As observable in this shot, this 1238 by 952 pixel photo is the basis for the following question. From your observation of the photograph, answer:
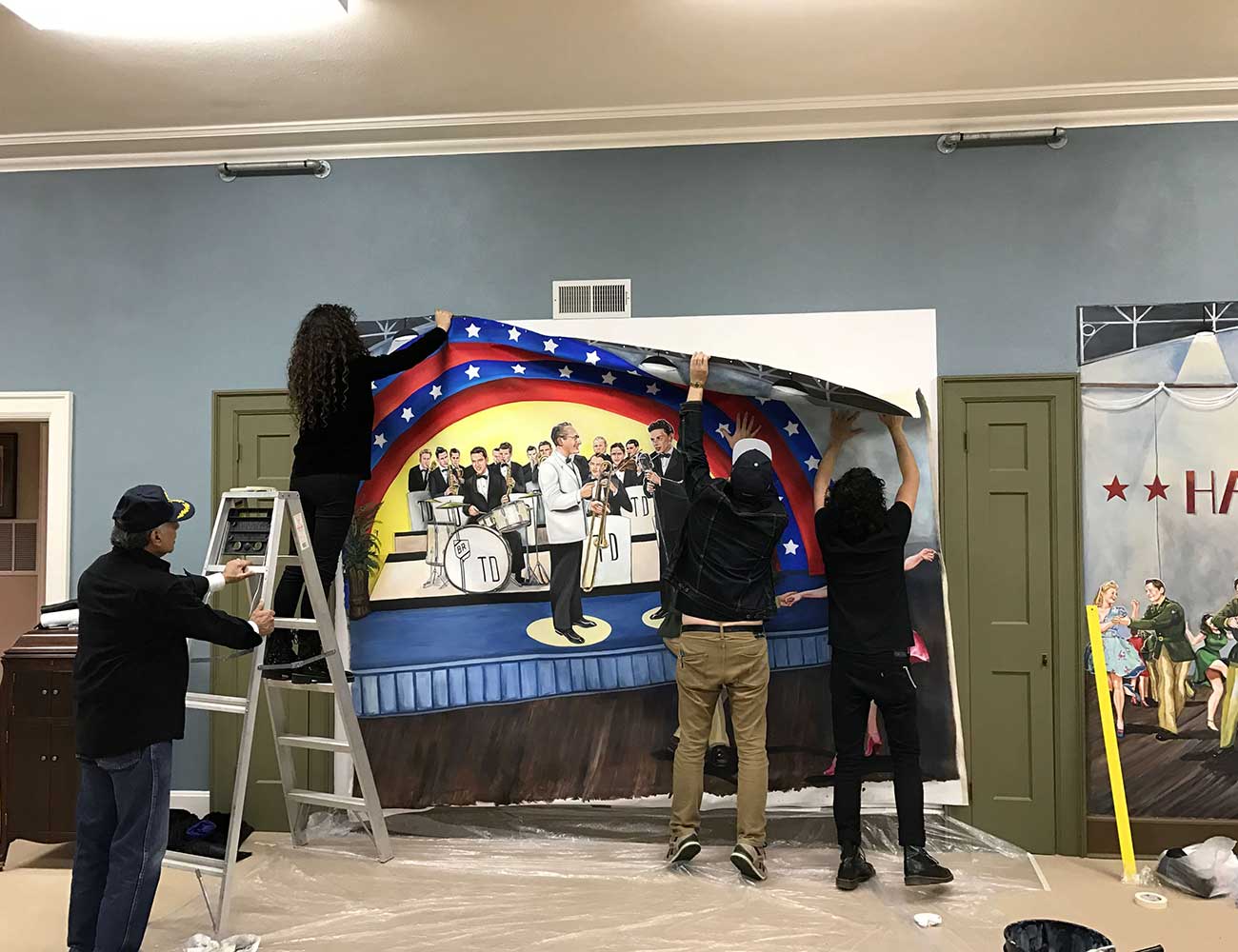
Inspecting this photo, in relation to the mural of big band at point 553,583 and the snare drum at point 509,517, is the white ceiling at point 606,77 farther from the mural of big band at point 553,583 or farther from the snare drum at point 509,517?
the snare drum at point 509,517

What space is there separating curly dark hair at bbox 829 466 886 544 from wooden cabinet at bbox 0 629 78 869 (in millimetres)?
3214

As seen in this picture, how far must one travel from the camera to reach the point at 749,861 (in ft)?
11.3

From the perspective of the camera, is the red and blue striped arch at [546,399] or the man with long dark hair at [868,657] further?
the red and blue striped arch at [546,399]

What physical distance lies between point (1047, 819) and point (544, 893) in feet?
6.98

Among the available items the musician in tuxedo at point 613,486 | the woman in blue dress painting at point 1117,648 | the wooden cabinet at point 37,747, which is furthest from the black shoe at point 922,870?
the wooden cabinet at point 37,747

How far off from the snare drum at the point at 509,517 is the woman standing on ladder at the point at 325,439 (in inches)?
24.2

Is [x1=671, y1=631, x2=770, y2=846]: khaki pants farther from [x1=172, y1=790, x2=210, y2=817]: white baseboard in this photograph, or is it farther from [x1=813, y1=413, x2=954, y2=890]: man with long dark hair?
[x1=172, y1=790, x2=210, y2=817]: white baseboard

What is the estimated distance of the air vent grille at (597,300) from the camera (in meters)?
4.09

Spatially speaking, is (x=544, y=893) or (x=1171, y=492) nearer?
(x=544, y=893)

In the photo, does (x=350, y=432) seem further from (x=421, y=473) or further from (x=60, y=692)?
(x=60, y=692)

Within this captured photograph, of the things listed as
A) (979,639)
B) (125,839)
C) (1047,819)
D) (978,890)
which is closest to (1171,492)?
(979,639)

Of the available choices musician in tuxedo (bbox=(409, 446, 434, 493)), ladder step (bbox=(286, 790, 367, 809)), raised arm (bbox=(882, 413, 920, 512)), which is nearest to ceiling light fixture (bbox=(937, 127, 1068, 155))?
raised arm (bbox=(882, 413, 920, 512))

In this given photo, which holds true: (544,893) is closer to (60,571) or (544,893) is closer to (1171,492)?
(60,571)

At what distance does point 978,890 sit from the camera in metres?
3.43
